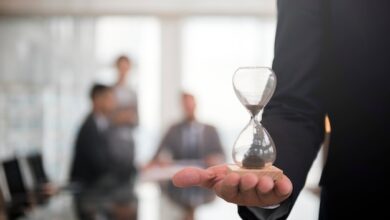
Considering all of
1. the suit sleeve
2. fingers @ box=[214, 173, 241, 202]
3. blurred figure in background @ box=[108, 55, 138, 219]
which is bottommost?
blurred figure in background @ box=[108, 55, 138, 219]

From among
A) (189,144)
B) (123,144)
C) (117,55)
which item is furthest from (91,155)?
(117,55)

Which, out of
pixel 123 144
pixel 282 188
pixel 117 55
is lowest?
pixel 123 144

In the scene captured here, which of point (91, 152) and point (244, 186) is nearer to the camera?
point (244, 186)

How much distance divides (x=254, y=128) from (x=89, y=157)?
127 inches

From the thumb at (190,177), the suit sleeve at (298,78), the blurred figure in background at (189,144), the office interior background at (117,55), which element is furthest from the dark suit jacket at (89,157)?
the thumb at (190,177)

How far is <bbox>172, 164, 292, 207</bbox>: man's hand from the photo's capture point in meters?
0.58

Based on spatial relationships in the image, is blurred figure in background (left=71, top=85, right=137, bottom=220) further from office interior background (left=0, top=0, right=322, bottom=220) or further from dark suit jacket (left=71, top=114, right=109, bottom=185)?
office interior background (left=0, top=0, right=322, bottom=220)

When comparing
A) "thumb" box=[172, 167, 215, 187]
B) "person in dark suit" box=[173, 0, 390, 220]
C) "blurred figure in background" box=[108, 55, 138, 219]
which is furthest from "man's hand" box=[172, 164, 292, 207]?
"blurred figure in background" box=[108, 55, 138, 219]

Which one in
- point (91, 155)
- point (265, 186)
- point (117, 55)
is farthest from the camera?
point (117, 55)

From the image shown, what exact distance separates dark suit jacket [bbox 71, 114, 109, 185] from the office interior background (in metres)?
2.71

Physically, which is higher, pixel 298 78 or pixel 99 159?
pixel 298 78

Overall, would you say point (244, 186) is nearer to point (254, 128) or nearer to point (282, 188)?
point (282, 188)

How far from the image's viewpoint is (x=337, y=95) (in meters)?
0.79

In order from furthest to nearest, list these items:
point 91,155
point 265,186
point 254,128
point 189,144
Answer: point 189,144, point 91,155, point 254,128, point 265,186
